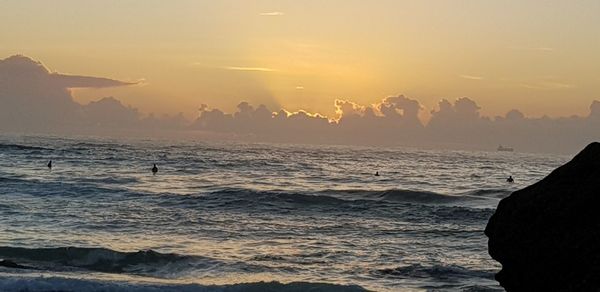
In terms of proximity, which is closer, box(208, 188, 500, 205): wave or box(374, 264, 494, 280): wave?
box(374, 264, 494, 280): wave

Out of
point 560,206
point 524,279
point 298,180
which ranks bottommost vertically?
point 298,180

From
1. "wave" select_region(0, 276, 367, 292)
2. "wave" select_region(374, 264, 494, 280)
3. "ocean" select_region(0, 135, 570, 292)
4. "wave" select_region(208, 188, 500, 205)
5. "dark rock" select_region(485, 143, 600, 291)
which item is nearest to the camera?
"dark rock" select_region(485, 143, 600, 291)

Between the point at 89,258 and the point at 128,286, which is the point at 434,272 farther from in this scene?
the point at 89,258

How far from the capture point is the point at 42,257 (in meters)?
19.8

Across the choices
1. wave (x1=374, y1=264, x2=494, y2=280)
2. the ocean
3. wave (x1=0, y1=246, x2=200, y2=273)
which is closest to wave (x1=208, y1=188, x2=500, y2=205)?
the ocean

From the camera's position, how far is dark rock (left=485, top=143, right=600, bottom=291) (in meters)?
8.27

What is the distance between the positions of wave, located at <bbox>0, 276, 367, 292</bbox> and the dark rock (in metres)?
7.04

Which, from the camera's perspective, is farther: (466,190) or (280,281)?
(466,190)

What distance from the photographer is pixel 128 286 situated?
14719 millimetres

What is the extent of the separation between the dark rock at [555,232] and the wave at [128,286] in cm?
704

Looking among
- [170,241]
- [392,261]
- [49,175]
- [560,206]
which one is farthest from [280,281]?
[49,175]

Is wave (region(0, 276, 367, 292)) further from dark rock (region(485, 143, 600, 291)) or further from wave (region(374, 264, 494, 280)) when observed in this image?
dark rock (region(485, 143, 600, 291))

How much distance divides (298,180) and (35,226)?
32676 millimetres

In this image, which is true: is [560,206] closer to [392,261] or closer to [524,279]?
[524,279]
